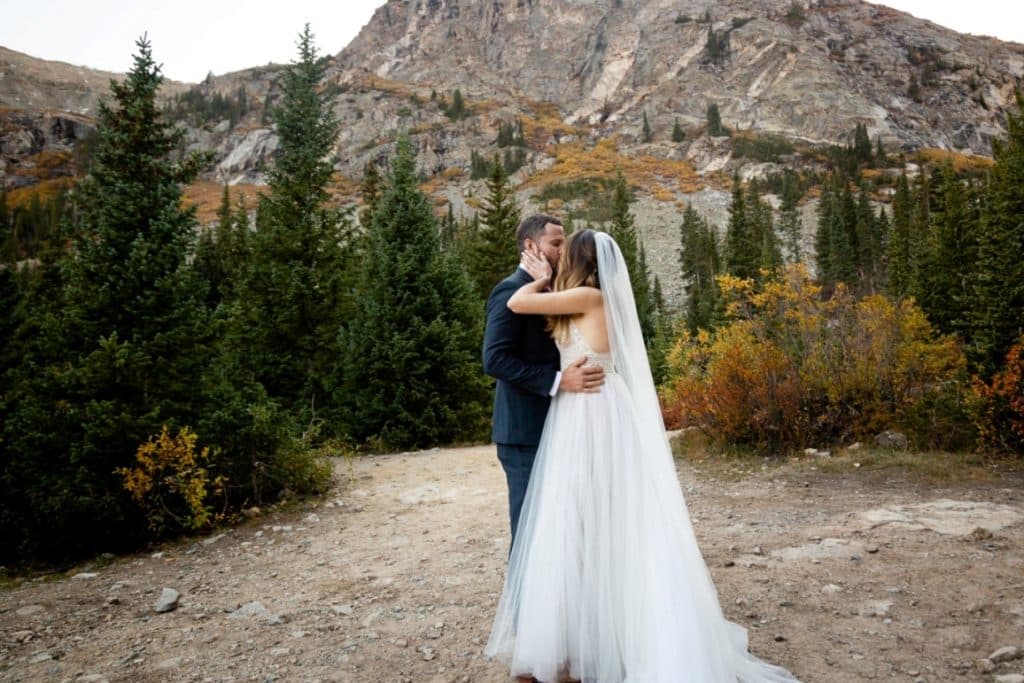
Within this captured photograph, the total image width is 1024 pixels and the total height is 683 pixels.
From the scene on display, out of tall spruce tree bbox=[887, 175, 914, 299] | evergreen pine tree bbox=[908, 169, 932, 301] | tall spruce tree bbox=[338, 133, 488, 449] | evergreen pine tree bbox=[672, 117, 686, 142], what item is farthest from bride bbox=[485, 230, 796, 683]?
evergreen pine tree bbox=[672, 117, 686, 142]

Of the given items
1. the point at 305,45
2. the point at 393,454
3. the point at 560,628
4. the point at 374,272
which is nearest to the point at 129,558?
the point at 560,628

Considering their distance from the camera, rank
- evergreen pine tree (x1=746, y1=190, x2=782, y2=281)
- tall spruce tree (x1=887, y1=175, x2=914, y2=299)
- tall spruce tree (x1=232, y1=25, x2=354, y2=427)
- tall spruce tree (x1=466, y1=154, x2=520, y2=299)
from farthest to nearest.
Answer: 1. evergreen pine tree (x1=746, y1=190, x2=782, y2=281)
2. tall spruce tree (x1=887, y1=175, x2=914, y2=299)
3. tall spruce tree (x1=466, y1=154, x2=520, y2=299)
4. tall spruce tree (x1=232, y1=25, x2=354, y2=427)

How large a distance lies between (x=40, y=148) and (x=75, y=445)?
570 feet

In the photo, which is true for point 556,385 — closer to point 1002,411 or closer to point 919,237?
point 1002,411

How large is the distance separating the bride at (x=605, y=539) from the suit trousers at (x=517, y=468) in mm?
113

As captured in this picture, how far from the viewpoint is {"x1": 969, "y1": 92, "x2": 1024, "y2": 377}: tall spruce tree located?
11492mm

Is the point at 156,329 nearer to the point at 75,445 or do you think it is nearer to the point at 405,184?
the point at 75,445

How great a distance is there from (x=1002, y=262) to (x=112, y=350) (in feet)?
57.0

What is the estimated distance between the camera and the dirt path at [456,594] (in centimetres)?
366

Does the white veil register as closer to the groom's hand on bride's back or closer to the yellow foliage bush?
the groom's hand on bride's back

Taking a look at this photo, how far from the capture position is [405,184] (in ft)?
49.4

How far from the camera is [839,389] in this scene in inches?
410

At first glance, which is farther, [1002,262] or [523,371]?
[1002,262]

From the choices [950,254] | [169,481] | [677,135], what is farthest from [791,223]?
[169,481]
